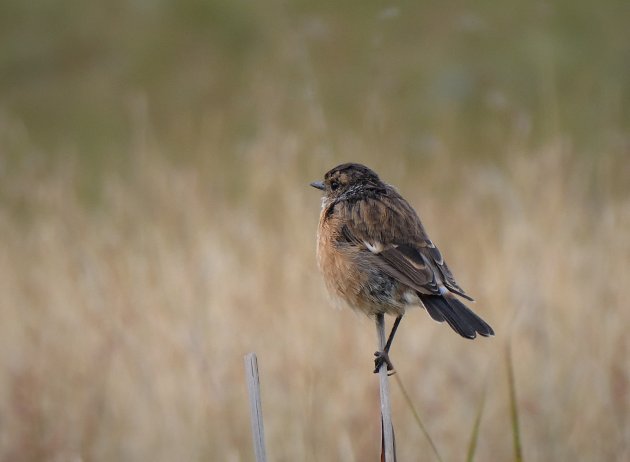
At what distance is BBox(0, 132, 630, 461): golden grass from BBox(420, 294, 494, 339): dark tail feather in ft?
5.22

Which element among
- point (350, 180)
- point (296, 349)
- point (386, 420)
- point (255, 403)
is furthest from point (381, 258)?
point (296, 349)

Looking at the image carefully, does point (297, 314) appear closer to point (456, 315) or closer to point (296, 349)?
point (296, 349)

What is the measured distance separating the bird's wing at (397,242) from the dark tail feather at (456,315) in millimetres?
40

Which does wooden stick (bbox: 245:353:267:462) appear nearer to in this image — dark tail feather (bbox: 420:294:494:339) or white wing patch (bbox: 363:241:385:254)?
dark tail feather (bbox: 420:294:494:339)

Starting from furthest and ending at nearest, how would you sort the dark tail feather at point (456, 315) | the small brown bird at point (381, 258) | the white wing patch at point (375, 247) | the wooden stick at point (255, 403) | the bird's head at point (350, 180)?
the bird's head at point (350, 180), the white wing patch at point (375, 247), the small brown bird at point (381, 258), the dark tail feather at point (456, 315), the wooden stick at point (255, 403)

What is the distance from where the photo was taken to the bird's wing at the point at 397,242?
363 cm

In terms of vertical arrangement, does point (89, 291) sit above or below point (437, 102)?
below

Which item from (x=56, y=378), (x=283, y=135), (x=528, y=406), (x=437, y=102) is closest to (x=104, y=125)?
(x=437, y=102)

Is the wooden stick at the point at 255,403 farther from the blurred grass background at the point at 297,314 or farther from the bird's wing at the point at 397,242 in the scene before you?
the blurred grass background at the point at 297,314

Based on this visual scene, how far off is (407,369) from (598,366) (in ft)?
3.59

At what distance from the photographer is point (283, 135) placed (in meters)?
7.10

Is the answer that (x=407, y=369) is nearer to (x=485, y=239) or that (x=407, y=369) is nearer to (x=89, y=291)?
(x=485, y=239)

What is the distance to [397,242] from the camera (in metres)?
3.84

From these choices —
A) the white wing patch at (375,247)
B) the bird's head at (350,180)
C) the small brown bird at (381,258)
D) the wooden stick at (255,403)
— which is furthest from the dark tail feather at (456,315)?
the wooden stick at (255,403)
